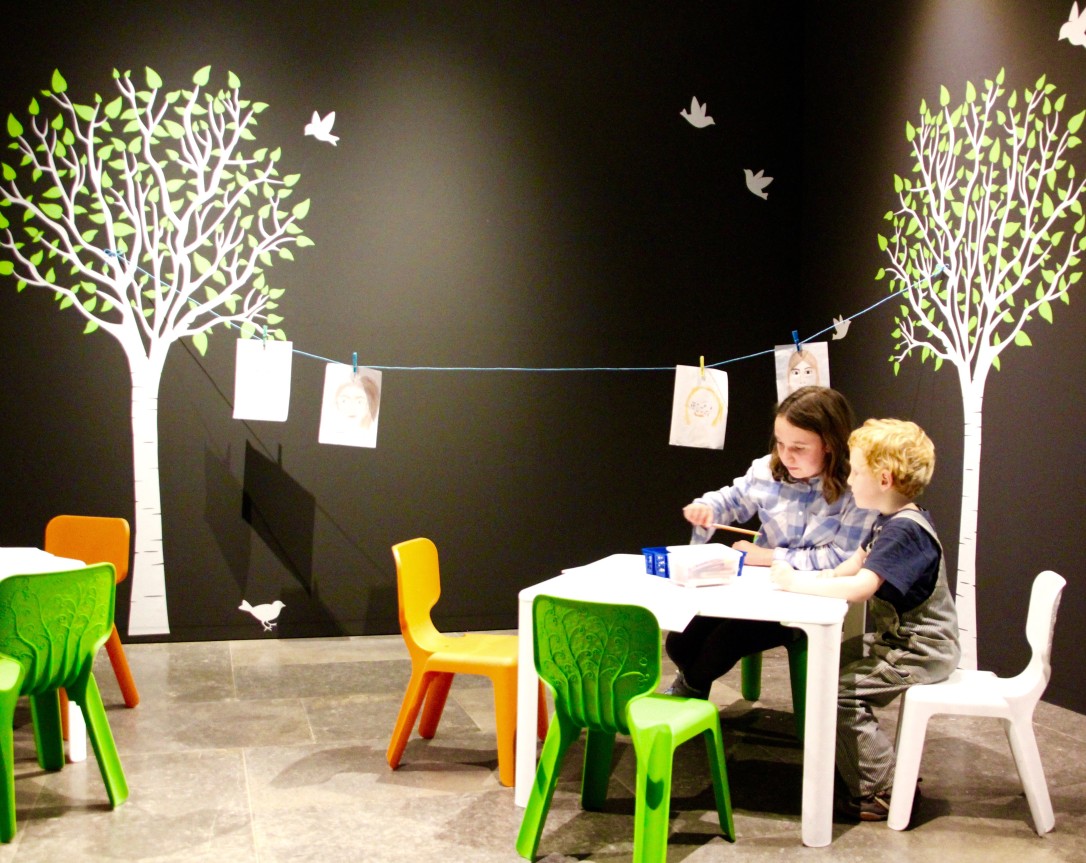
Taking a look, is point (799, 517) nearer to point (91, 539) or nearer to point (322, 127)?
point (91, 539)

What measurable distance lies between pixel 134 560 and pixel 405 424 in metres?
1.36

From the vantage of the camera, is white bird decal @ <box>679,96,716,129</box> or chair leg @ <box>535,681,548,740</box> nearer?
chair leg @ <box>535,681,548,740</box>

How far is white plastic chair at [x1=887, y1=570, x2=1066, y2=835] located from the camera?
8.91 ft

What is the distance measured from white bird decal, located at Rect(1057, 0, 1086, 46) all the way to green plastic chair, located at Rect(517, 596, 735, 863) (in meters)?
2.90

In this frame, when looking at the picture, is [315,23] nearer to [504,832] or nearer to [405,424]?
[405,424]

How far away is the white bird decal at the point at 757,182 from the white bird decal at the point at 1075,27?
71.6 inches

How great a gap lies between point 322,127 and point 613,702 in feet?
11.3

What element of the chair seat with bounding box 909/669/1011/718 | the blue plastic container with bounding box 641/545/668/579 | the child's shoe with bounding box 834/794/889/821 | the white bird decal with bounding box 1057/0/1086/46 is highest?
the white bird decal with bounding box 1057/0/1086/46

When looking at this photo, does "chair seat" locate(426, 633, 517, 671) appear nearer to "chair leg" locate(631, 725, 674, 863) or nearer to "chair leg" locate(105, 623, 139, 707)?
"chair leg" locate(631, 725, 674, 863)

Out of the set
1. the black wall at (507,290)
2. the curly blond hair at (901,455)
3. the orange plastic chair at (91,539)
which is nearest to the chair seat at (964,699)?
the curly blond hair at (901,455)

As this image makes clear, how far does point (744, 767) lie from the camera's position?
3.25m

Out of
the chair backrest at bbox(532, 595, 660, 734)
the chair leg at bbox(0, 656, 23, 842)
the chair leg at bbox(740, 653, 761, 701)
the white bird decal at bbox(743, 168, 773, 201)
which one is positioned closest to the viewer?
the chair backrest at bbox(532, 595, 660, 734)

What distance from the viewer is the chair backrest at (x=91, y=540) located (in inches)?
157

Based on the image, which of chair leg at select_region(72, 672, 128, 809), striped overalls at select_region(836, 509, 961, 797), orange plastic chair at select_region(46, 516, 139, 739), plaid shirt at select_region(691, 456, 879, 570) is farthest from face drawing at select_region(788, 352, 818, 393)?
chair leg at select_region(72, 672, 128, 809)
